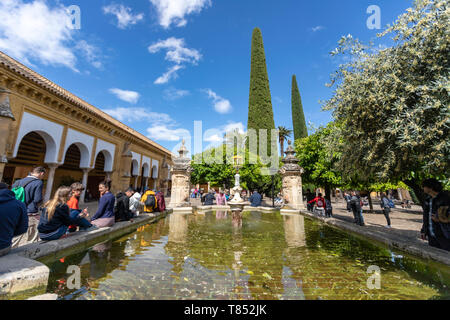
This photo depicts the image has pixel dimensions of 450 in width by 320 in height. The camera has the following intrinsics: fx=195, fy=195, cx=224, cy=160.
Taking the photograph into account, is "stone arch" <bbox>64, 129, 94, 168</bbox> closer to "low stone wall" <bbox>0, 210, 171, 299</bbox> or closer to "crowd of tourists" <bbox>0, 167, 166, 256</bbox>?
"crowd of tourists" <bbox>0, 167, 166, 256</bbox>

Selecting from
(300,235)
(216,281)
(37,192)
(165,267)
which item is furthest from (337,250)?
(37,192)

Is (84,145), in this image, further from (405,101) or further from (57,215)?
(405,101)

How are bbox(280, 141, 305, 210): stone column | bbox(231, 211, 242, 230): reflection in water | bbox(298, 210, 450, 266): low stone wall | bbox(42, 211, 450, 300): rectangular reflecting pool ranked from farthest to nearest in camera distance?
bbox(280, 141, 305, 210): stone column
bbox(231, 211, 242, 230): reflection in water
bbox(298, 210, 450, 266): low stone wall
bbox(42, 211, 450, 300): rectangular reflecting pool

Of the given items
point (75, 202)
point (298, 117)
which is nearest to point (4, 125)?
point (75, 202)

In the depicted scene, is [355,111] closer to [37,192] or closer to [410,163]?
[410,163]

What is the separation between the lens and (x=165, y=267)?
3.23m

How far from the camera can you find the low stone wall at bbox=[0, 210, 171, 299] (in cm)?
218

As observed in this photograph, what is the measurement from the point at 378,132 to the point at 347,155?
60.6 inches

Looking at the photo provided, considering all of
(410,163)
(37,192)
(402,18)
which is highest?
(402,18)

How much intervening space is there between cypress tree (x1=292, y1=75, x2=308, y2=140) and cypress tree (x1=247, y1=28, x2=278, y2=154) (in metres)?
10.3

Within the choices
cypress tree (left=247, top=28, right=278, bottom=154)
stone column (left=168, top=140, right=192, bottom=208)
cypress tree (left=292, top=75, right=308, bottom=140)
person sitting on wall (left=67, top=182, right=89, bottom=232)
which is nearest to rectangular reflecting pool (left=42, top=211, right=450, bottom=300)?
person sitting on wall (left=67, top=182, right=89, bottom=232)

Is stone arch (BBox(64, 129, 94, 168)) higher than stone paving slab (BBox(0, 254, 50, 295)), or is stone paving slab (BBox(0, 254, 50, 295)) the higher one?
stone arch (BBox(64, 129, 94, 168))

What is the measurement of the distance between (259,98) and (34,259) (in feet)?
109
